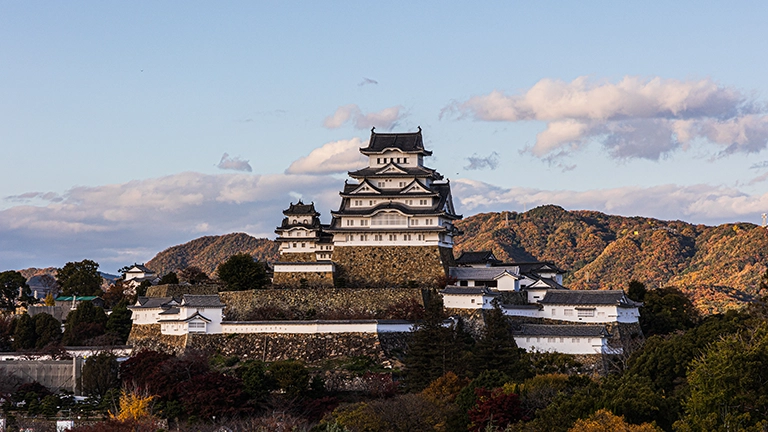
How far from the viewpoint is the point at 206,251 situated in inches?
4614

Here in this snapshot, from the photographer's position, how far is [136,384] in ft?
150

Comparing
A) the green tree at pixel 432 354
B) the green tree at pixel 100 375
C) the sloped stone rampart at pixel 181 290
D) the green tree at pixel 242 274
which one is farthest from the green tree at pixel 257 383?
the sloped stone rampart at pixel 181 290

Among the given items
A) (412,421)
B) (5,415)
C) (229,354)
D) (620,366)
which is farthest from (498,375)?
(5,415)

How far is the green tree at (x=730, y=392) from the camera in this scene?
28406mm

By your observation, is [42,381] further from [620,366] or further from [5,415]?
[620,366]

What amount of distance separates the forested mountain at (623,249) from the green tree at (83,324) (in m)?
38.2

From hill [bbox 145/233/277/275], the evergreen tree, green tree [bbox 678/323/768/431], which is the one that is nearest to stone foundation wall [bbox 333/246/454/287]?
the evergreen tree

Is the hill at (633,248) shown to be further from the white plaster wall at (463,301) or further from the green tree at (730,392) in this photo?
the green tree at (730,392)

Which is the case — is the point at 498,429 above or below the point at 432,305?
below

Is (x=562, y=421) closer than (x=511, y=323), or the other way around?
(x=562, y=421)

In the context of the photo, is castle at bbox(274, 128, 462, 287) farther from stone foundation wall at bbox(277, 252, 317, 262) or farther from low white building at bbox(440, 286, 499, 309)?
stone foundation wall at bbox(277, 252, 317, 262)

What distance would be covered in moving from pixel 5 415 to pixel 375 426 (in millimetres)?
17585

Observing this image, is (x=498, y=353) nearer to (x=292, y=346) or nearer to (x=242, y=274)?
(x=292, y=346)

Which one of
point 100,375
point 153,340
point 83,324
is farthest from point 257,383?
point 83,324
